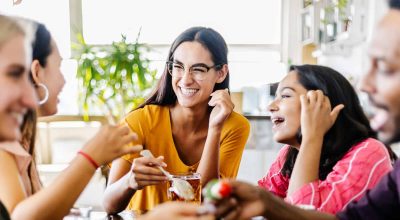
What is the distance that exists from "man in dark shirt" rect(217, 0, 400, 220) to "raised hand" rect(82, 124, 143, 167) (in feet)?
0.65

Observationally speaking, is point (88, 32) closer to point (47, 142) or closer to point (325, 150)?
point (47, 142)

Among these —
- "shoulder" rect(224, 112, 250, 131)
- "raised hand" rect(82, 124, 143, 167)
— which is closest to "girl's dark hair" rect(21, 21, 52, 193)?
"raised hand" rect(82, 124, 143, 167)

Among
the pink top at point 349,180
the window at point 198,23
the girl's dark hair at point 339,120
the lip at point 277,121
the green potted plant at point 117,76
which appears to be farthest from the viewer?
the window at point 198,23

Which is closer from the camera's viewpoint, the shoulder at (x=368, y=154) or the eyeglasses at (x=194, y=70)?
the shoulder at (x=368, y=154)

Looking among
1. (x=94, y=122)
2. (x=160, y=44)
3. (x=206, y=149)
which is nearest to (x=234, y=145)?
(x=206, y=149)

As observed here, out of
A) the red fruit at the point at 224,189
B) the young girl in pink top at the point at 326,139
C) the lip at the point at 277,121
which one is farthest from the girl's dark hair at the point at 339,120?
the red fruit at the point at 224,189

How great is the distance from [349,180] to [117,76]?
230cm

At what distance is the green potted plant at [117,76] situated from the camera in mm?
3156

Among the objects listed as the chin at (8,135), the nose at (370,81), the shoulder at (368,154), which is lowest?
the shoulder at (368,154)

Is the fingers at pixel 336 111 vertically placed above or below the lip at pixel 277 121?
above

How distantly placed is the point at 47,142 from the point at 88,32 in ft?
3.30

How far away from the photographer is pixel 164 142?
61.1 inches

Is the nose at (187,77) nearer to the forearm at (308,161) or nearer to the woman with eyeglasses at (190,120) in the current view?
the woman with eyeglasses at (190,120)

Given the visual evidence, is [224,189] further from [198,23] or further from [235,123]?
[198,23]
